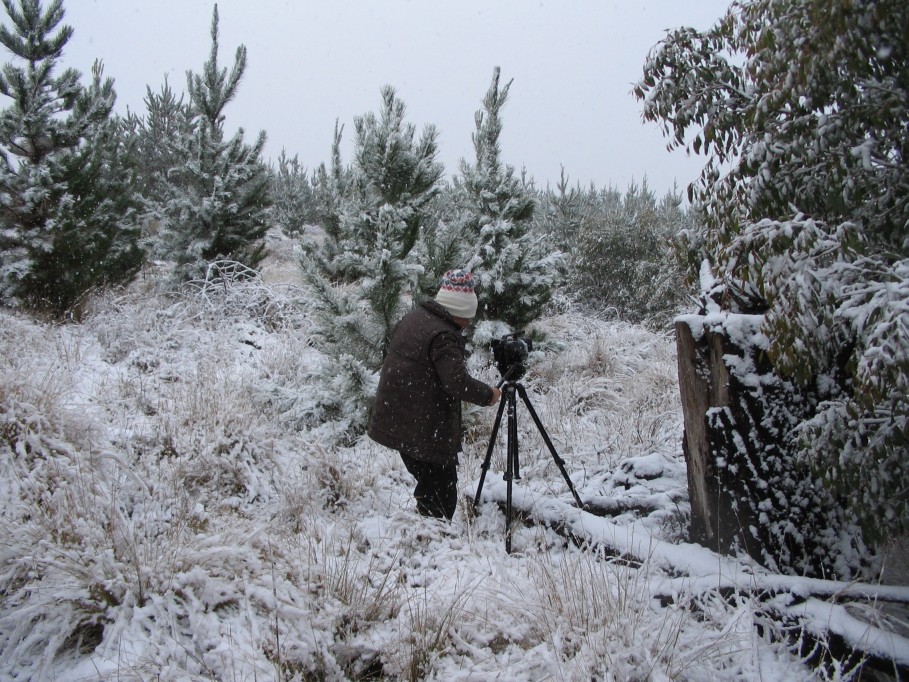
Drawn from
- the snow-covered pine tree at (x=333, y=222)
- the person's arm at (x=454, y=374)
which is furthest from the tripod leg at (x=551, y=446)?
the snow-covered pine tree at (x=333, y=222)

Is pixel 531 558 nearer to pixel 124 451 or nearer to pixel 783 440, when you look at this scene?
pixel 783 440

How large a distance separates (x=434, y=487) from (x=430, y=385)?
2.34 ft

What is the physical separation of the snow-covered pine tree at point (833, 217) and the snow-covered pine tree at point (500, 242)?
15.4 ft

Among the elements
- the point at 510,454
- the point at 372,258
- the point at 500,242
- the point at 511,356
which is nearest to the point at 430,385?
the point at 511,356

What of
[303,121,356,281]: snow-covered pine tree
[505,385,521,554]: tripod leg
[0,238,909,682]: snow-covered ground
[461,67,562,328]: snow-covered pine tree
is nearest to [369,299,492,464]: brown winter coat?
[505,385,521,554]: tripod leg

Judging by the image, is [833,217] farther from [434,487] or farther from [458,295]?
[434,487]

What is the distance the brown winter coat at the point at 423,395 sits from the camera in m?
3.33

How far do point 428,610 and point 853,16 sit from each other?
2.91 metres

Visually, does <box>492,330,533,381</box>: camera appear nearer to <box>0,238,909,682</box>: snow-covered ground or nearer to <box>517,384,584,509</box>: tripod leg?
<box>517,384,584,509</box>: tripod leg

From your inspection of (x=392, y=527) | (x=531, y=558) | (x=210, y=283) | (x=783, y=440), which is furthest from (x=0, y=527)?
(x=210, y=283)

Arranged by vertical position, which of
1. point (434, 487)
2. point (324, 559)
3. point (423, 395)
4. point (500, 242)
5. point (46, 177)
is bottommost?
point (324, 559)

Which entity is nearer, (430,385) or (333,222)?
(430,385)

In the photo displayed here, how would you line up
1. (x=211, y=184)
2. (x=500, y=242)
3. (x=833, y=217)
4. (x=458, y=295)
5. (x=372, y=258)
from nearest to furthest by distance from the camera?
(x=833, y=217) < (x=458, y=295) < (x=372, y=258) < (x=500, y=242) < (x=211, y=184)

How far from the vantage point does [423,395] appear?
3.37 meters
